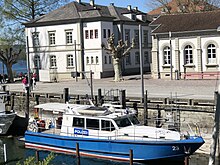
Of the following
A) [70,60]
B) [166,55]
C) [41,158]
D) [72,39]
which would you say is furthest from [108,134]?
[72,39]

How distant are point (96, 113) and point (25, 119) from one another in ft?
28.1

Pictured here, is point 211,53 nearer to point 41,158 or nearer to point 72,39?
point 72,39

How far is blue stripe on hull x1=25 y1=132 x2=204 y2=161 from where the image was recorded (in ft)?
66.3

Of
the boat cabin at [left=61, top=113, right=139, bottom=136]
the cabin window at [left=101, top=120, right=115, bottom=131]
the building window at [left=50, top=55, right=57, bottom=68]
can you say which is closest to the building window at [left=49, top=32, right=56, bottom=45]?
the building window at [left=50, top=55, right=57, bottom=68]

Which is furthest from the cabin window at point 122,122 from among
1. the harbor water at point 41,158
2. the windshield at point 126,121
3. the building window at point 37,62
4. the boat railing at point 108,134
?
the building window at point 37,62

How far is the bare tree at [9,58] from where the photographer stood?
5831 cm

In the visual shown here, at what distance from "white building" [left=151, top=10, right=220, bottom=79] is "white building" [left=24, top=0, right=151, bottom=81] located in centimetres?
843

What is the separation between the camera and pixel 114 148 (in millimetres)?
21656

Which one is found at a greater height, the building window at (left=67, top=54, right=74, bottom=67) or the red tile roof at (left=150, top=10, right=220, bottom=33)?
the red tile roof at (left=150, top=10, right=220, bottom=33)

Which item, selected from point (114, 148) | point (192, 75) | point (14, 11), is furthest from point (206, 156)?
point (14, 11)

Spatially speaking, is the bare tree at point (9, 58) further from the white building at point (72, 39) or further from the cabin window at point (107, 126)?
the cabin window at point (107, 126)

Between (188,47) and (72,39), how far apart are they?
53.6 ft

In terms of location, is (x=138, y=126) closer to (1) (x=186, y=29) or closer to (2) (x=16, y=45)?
(1) (x=186, y=29)

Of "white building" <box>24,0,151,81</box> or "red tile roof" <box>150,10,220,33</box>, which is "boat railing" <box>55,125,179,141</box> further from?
"white building" <box>24,0,151,81</box>
